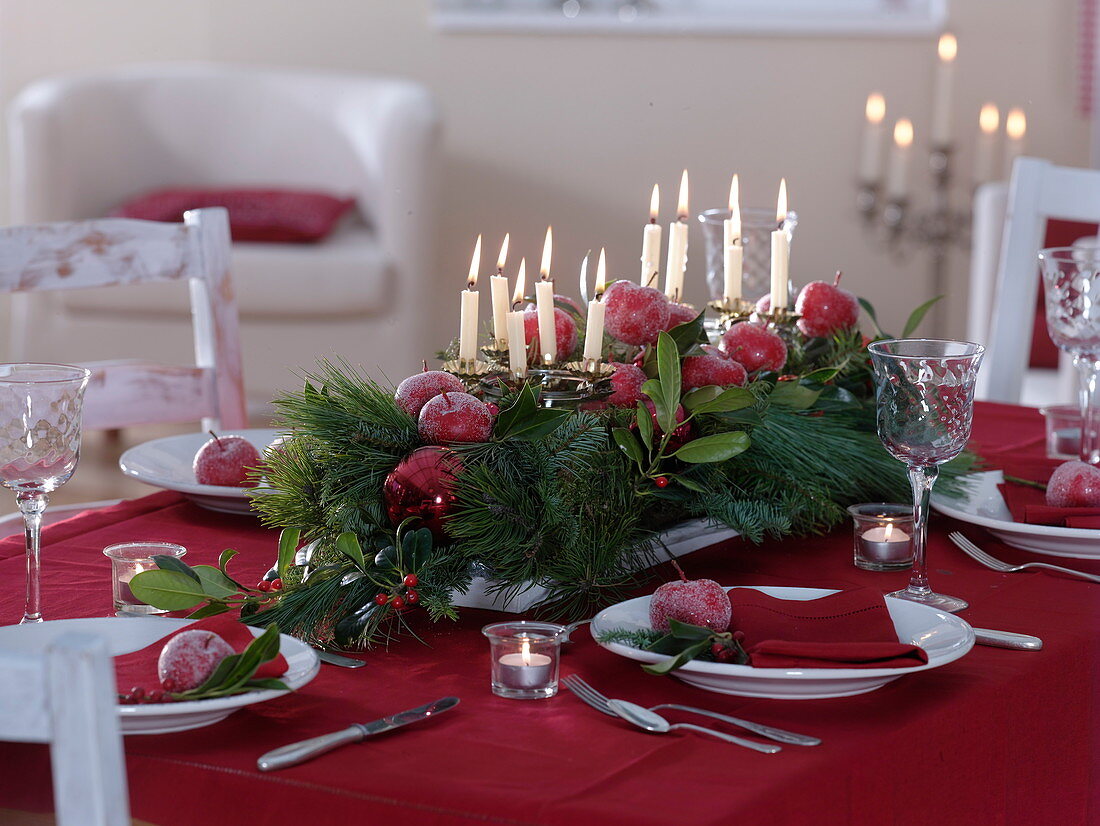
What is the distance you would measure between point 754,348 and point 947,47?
3050 mm

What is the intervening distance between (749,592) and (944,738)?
13 cm

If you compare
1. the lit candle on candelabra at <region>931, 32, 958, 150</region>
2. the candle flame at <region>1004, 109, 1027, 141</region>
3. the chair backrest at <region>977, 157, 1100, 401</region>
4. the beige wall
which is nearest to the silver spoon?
the chair backrest at <region>977, 157, 1100, 401</region>

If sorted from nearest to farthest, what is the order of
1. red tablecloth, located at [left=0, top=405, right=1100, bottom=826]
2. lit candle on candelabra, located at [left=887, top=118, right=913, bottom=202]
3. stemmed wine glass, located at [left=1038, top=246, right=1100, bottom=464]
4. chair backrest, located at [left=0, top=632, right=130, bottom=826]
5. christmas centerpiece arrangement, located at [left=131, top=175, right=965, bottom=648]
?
chair backrest, located at [left=0, top=632, right=130, bottom=826], red tablecloth, located at [left=0, top=405, right=1100, bottom=826], christmas centerpiece arrangement, located at [left=131, top=175, right=965, bottom=648], stemmed wine glass, located at [left=1038, top=246, right=1100, bottom=464], lit candle on candelabra, located at [left=887, top=118, right=913, bottom=202]

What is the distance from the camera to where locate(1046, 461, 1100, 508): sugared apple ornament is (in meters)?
1.00

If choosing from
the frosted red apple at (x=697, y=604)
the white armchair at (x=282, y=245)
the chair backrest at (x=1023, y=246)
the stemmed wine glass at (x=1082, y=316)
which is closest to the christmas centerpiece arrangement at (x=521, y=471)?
the frosted red apple at (x=697, y=604)

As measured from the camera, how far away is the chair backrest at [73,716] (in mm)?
450

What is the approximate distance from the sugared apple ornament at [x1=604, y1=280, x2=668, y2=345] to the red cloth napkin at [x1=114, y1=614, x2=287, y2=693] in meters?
0.37

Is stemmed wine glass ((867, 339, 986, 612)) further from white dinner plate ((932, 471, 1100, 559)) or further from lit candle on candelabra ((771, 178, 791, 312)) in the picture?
lit candle on candelabra ((771, 178, 791, 312))

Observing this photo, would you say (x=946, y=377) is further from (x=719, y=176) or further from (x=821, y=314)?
(x=719, y=176)

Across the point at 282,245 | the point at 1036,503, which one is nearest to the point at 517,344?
the point at 1036,503

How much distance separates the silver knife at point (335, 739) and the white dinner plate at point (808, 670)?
107 millimetres

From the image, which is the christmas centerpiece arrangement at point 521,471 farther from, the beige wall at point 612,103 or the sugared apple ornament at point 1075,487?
the beige wall at point 612,103

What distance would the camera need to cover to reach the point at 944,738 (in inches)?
26.8

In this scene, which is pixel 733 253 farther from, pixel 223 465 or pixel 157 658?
pixel 157 658
